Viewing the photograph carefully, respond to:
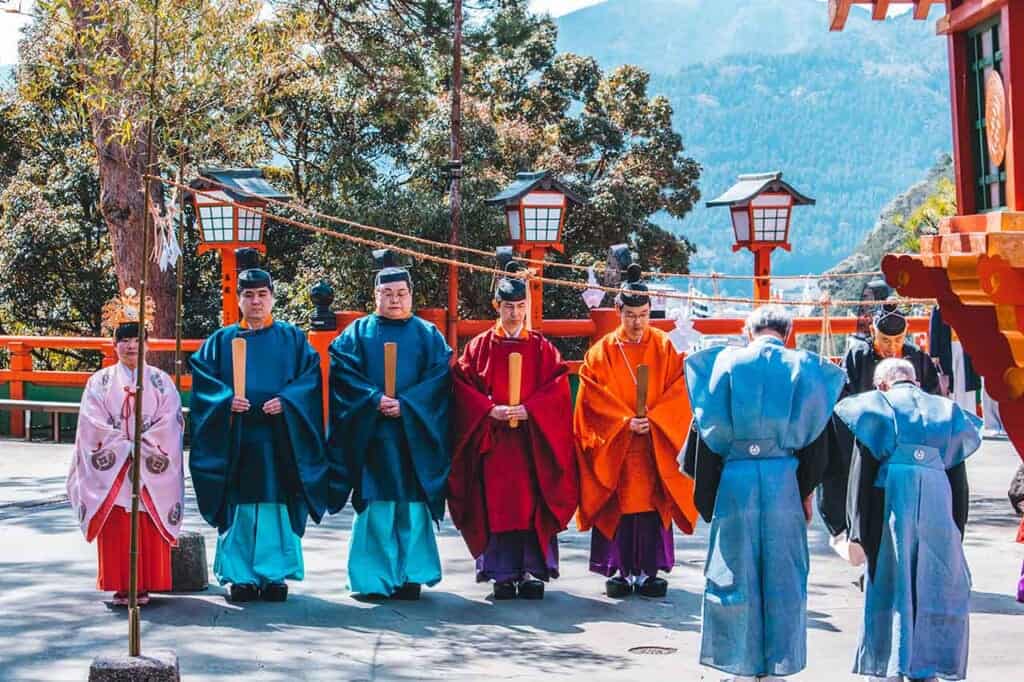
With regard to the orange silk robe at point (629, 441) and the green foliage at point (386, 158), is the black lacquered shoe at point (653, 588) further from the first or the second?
the green foliage at point (386, 158)

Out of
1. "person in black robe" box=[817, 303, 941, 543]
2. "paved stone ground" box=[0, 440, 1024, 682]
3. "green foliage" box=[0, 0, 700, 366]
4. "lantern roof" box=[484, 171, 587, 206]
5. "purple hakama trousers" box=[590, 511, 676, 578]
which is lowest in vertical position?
"paved stone ground" box=[0, 440, 1024, 682]

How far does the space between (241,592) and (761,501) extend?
126 inches

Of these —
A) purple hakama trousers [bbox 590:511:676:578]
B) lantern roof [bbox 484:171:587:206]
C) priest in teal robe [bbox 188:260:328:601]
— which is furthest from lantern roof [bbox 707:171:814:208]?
priest in teal robe [bbox 188:260:328:601]

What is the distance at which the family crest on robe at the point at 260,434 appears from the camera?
7.70m

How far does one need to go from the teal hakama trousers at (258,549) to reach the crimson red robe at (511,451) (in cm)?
A: 95

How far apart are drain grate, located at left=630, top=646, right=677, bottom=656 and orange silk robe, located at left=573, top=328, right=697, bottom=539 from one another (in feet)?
4.01

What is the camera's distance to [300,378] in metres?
7.83

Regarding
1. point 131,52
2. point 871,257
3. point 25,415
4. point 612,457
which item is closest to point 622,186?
point 25,415

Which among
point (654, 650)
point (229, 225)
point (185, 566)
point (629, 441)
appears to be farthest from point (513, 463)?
point (229, 225)

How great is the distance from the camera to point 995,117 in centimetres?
665

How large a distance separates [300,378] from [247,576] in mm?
1118

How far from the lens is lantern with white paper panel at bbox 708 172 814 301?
48.9 ft

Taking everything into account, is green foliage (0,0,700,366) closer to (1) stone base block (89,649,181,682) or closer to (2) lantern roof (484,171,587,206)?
(2) lantern roof (484,171,587,206)

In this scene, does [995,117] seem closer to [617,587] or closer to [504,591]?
[617,587]
